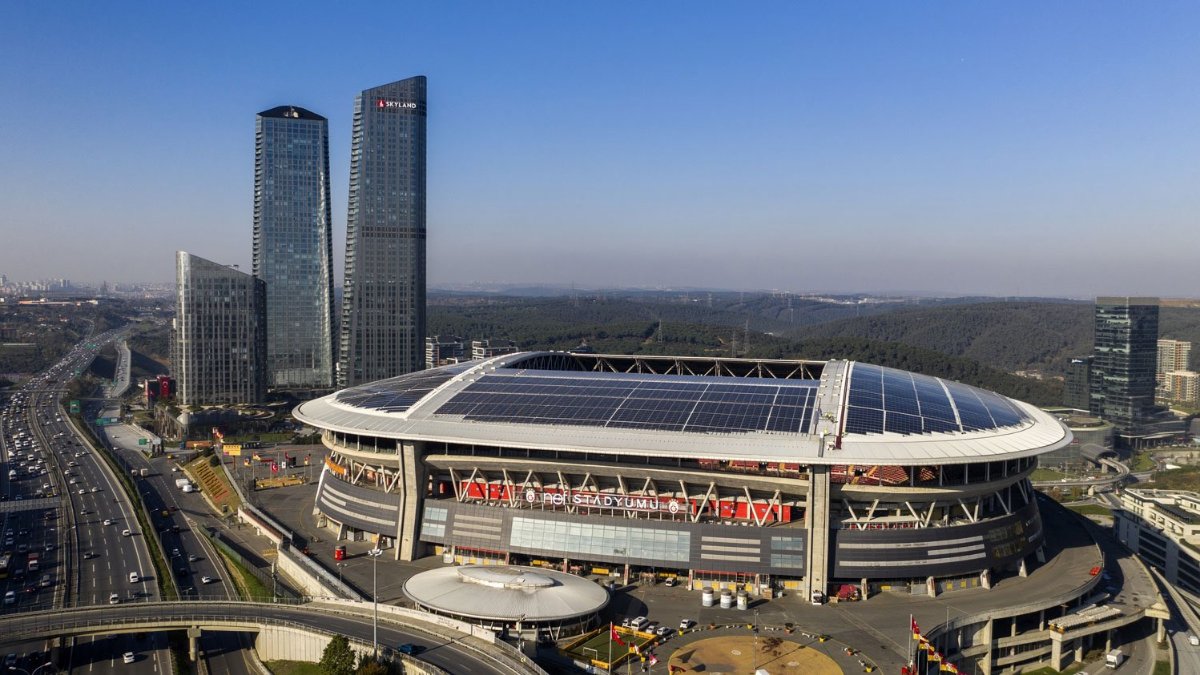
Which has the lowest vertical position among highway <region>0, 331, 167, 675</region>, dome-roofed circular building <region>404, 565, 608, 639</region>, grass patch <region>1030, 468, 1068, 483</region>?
grass patch <region>1030, 468, 1068, 483</region>

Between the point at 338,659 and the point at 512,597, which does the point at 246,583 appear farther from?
the point at 512,597

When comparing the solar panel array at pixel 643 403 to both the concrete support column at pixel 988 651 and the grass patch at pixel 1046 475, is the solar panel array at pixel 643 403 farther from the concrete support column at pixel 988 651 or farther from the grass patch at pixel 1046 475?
the grass patch at pixel 1046 475

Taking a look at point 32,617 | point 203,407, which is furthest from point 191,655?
point 203,407

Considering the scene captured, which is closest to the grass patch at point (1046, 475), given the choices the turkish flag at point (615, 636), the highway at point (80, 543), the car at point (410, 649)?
the turkish flag at point (615, 636)

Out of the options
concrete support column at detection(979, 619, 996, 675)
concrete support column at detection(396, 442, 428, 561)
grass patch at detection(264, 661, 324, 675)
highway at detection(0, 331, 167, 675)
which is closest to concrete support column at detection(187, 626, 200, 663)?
highway at detection(0, 331, 167, 675)

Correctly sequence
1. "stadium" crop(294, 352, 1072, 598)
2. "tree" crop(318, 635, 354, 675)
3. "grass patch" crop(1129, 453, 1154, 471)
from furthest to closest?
"grass patch" crop(1129, 453, 1154, 471), "stadium" crop(294, 352, 1072, 598), "tree" crop(318, 635, 354, 675)

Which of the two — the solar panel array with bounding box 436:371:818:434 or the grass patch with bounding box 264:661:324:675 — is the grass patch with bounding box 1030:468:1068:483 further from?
the grass patch with bounding box 264:661:324:675
